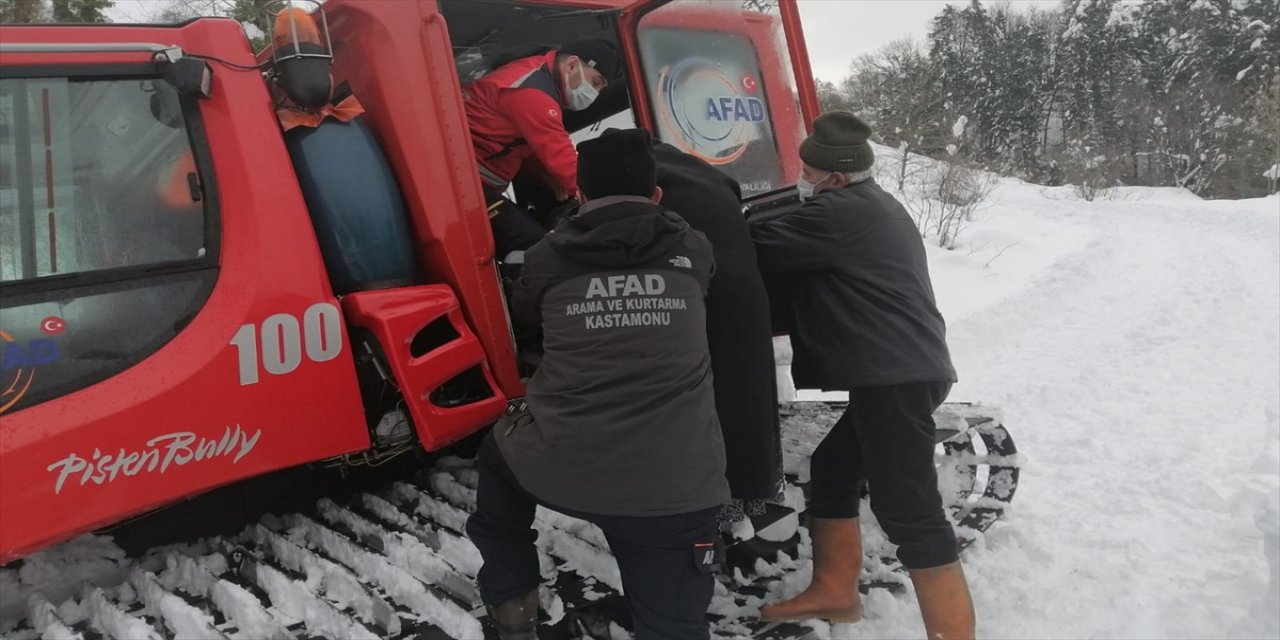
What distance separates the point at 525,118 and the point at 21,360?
193cm

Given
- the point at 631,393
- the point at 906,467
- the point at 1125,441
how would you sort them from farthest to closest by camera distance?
the point at 1125,441
the point at 906,467
the point at 631,393

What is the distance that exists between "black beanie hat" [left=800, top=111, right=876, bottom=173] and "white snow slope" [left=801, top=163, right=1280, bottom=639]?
1.65m

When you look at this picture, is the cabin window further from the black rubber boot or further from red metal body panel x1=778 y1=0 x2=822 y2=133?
red metal body panel x1=778 y1=0 x2=822 y2=133

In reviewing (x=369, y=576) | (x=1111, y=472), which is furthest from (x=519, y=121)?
(x=1111, y=472)

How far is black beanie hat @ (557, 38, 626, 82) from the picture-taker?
3.93 meters

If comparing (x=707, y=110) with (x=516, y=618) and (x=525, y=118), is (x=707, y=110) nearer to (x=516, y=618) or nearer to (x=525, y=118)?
(x=525, y=118)

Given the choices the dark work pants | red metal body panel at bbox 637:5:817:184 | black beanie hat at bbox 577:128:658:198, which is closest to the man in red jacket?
the dark work pants

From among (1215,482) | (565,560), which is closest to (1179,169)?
(1215,482)

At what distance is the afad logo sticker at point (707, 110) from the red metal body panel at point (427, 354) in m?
1.53

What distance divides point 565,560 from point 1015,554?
1.94 metres

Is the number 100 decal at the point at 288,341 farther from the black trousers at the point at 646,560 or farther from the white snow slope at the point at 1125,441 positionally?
the white snow slope at the point at 1125,441

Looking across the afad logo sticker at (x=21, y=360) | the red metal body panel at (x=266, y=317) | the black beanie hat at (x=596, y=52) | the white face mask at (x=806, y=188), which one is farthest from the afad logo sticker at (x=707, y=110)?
the afad logo sticker at (x=21, y=360)

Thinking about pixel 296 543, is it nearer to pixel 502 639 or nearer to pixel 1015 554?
pixel 502 639

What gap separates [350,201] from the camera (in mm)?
2844
